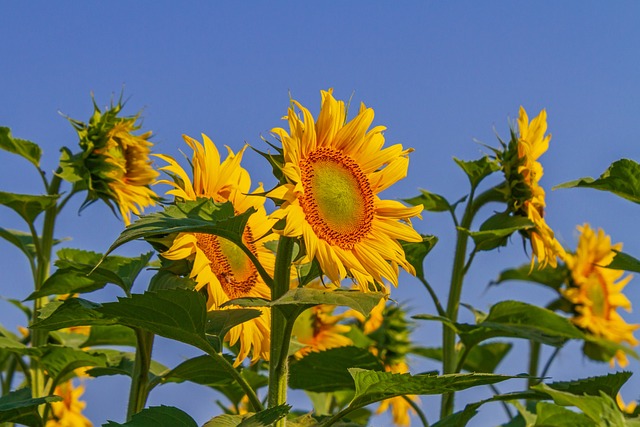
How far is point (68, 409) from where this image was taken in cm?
388

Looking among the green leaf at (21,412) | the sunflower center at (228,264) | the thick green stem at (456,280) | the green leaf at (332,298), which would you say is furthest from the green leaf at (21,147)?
the green leaf at (332,298)

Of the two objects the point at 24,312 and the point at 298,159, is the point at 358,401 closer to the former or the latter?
the point at 298,159

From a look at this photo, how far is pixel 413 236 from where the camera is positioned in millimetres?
1905

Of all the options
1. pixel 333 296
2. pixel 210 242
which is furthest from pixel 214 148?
pixel 333 296

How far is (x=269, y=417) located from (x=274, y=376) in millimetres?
191

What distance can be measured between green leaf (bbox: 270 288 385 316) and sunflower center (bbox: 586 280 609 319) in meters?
2.68

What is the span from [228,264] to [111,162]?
117cm

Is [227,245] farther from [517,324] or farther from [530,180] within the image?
[530,180]

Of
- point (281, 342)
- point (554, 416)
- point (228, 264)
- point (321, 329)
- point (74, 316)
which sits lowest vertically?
point (554, 416)

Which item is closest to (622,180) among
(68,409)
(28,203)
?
(28,203)

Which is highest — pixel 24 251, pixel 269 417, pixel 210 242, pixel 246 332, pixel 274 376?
pixel 24 251

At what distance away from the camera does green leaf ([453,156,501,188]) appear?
2891 mm

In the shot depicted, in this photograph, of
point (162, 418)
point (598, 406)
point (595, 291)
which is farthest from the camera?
point (595, 291)

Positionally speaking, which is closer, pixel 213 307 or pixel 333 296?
pixel 333 296
